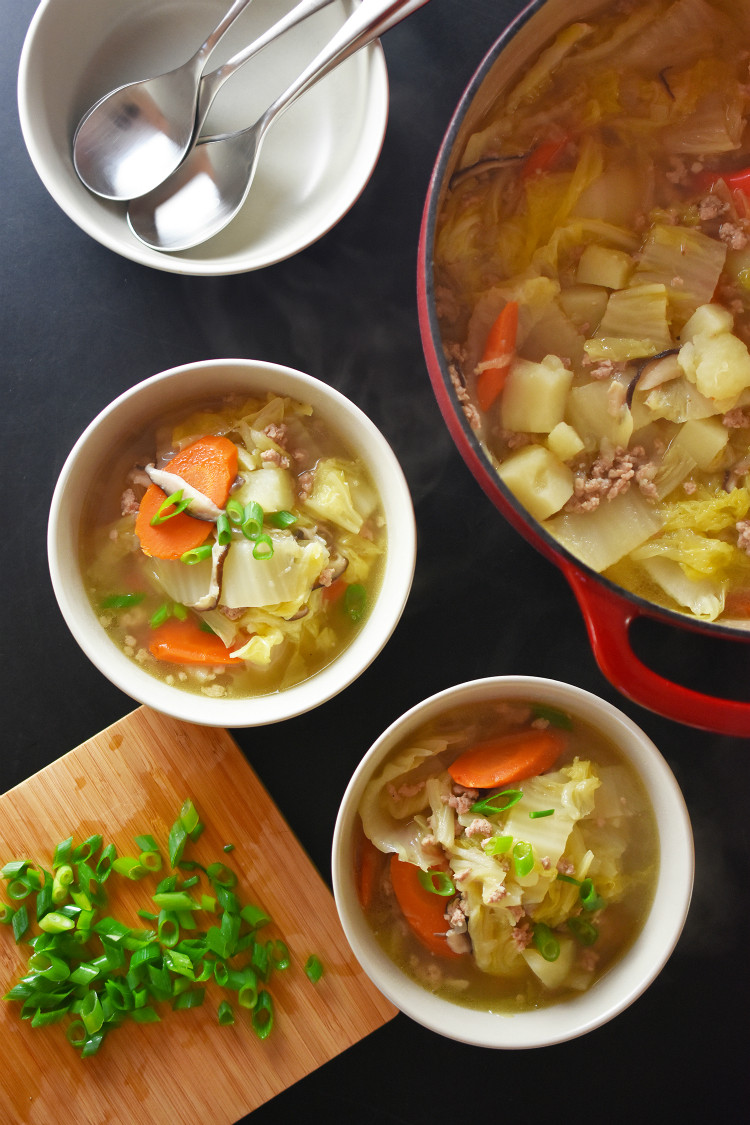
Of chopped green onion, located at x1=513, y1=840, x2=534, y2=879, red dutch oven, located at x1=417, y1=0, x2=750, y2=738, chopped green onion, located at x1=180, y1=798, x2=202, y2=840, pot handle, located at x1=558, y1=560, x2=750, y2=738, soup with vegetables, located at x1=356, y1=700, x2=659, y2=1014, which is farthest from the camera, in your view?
chopped green onion, located at x1=180, y1=798, x2=202, y2=840

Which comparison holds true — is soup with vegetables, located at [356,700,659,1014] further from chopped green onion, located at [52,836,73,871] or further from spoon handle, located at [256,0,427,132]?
spoon handle, located at [256,0,427,132]

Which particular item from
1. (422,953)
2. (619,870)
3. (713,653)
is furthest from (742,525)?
(422,953)

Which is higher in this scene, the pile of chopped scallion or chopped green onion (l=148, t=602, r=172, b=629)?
chopped green onion (l=148, t=602, r=172, b=629)

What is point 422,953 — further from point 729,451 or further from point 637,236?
point 637,236

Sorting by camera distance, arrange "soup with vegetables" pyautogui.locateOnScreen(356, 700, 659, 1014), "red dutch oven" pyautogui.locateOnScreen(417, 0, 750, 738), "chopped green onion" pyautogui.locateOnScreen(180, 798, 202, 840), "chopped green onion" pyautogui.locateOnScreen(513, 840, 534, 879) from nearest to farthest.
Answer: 1. "red dutch oven" pyautogui.locateOnScreen(417, 0, 750, 738)
2. "chopped green onion" pyautogui.locateOnScreen(513, 840, 534, 879)
3. "soup with vegetables" pyautogui.locateOnScreen(356, 700, 659, 1014)
4. "chopped green onion" pyautogui.locateOnScreen(180, 798, 202, 840)

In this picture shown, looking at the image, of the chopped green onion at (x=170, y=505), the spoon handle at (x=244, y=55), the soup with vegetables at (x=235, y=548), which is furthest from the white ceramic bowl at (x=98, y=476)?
the spoon handle at (x=244, y=55)

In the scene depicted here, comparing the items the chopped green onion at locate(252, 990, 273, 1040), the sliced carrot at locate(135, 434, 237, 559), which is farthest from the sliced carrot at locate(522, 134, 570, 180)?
the chopped green onion at locate(252, 990, 273, 1040)
